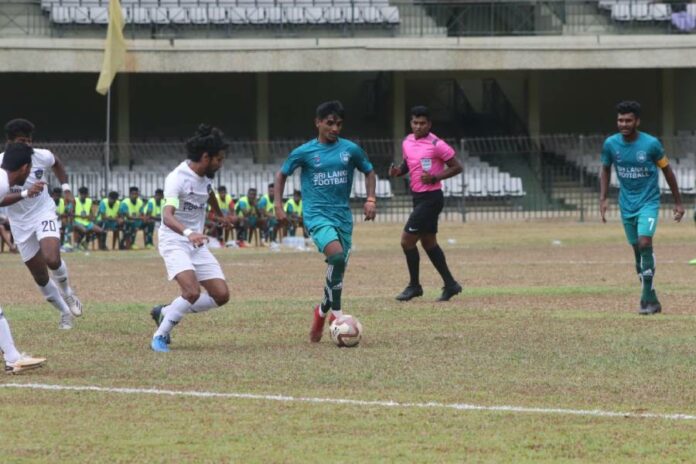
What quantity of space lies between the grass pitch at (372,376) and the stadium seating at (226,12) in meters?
26.0

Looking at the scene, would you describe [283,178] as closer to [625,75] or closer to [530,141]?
[530,141]

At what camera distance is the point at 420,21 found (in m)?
48.1

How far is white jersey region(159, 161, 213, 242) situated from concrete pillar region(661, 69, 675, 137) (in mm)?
39778

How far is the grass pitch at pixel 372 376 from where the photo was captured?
8.09m

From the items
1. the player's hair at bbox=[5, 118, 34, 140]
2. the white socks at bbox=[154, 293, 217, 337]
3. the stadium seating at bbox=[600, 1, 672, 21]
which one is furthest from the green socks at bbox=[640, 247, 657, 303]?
the stadium seating at bbox=[600, 1, 672, 21]

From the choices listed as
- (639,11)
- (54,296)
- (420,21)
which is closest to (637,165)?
(54,296)

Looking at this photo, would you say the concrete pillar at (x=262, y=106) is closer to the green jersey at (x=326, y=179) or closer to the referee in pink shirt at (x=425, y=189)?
the referee in pink shirt at (x=425, y=189)

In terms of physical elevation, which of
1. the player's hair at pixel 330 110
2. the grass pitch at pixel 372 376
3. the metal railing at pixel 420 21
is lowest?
the grass pitch at pixel 372 376

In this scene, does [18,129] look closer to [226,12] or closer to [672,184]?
[672,184]

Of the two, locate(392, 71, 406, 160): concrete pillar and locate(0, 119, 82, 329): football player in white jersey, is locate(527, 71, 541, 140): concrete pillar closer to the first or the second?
locate(392, 71, 406, 160): concrete pillar

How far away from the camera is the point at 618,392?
987 cm

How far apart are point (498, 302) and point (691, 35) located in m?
32.2

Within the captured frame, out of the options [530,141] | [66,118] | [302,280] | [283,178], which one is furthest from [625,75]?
[283,178]

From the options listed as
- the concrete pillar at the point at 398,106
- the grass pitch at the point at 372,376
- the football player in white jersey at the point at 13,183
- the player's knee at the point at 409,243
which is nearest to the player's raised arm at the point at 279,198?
the grass pitch at the point at 372,376
